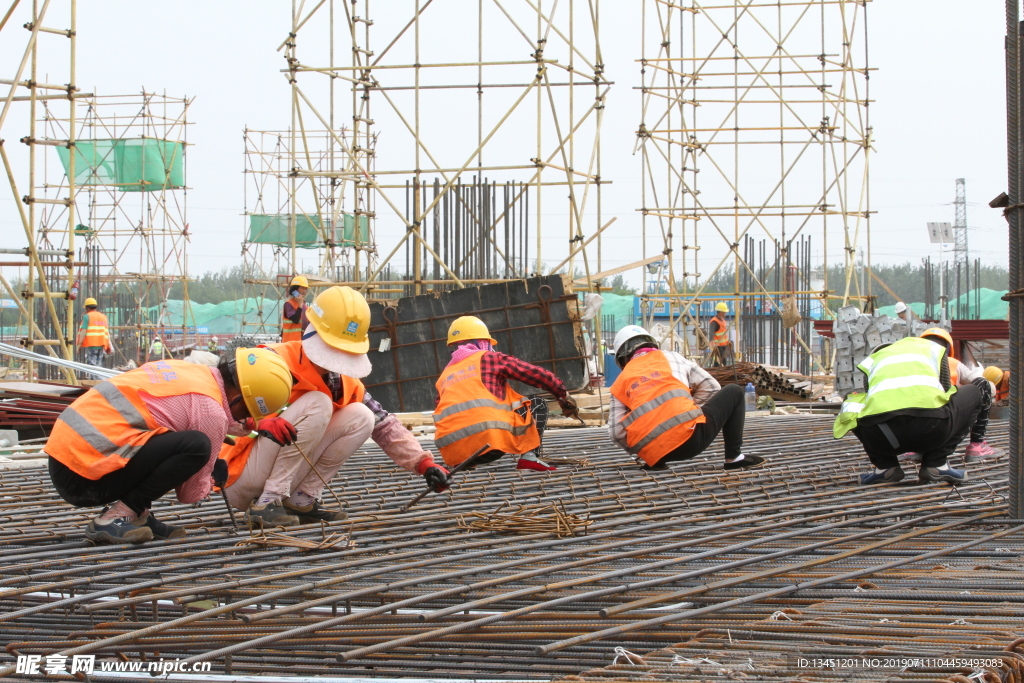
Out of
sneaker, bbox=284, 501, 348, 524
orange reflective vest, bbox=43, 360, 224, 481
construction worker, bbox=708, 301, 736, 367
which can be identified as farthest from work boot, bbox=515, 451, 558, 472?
construction worker, bbox=708, 301, 736, 367

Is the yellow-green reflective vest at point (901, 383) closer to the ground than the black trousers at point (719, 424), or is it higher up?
higher up

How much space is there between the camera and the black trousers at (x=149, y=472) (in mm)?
4352

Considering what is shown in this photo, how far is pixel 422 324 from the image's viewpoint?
477 inches

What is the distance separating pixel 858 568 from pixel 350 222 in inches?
1056

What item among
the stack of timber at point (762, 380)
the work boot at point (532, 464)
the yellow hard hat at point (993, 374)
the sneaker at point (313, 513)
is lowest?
the stack of timber at point (762, 380)

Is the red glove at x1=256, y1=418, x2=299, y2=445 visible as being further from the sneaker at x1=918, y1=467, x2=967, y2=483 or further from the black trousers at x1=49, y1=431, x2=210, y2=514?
the sneaker at x1=918, y1=467, x2=967, y2=483

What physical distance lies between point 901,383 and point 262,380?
3263 millimetres

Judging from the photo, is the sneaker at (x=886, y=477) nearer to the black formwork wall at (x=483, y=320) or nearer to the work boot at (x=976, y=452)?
the work boot at (x=976, y=452)

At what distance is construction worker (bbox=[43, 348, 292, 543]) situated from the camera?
431 centimetres

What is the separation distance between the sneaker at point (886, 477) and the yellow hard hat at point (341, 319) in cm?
289

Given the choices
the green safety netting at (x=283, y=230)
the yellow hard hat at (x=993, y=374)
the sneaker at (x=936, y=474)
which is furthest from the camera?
the green safety netting at (x=283, y=230)

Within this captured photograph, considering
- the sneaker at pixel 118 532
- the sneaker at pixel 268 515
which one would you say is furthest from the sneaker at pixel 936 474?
the sneaker at pixel 118 532

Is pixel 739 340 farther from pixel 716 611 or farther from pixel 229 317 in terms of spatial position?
pixel 229 317

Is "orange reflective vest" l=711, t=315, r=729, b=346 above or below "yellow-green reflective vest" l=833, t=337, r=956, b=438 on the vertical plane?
below
